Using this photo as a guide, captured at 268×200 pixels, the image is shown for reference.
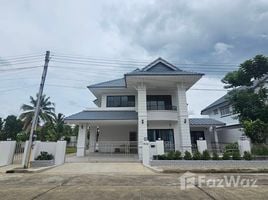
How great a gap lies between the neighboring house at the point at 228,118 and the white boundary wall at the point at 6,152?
1990 centimetres

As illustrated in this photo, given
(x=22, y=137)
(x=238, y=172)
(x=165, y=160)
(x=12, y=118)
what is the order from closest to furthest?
(x=238, y=172) → (x=165, y=160) → (x=22, y=137) → (x=12, y=118)

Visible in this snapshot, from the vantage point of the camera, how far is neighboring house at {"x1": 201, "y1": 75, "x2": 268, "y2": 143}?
852 inches

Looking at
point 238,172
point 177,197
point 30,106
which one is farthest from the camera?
point 30,106

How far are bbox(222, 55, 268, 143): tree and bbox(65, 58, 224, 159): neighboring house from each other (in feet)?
12.2

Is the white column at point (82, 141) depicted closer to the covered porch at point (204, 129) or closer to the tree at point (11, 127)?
the covered porch at point (204, 129)

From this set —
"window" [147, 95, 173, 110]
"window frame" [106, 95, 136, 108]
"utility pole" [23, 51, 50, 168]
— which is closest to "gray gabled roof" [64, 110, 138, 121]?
"window frame" [106, 95, 136, 108]

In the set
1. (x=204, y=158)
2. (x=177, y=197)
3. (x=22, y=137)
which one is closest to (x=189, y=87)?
(x=204, y=158)

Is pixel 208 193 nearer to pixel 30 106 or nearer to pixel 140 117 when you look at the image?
pixel 140 117

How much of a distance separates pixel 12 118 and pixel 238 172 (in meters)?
38.1

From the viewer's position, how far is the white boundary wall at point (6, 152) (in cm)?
1304

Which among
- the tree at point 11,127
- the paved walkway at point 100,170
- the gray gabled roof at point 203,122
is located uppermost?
the tree at point 11,127

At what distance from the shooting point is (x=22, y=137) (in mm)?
27234

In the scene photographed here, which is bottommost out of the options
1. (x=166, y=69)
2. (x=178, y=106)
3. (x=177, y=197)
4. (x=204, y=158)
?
(x=177, y=197)

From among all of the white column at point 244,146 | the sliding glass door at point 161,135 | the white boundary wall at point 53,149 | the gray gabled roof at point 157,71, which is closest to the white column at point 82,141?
the white boundary wall at point 53,149
